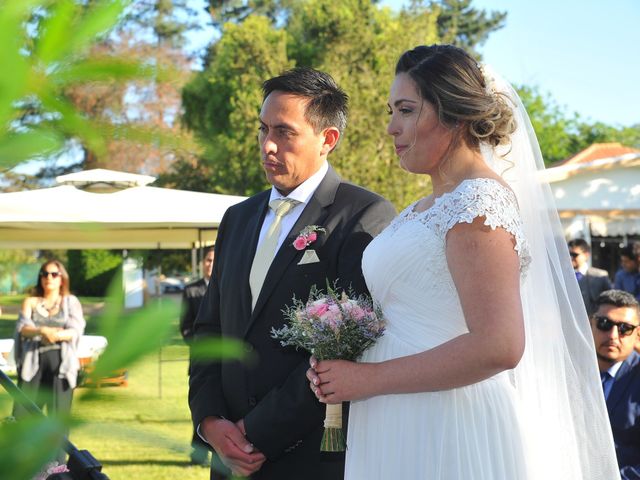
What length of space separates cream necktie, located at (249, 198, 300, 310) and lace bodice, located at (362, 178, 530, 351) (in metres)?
0.50

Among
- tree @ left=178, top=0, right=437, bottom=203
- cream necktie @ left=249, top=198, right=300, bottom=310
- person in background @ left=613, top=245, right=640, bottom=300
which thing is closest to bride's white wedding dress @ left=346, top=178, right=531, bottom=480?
cream necktie @ left=249, top=198, right=300, bottom=310

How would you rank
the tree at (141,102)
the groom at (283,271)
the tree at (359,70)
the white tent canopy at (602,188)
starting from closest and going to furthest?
the tree at (141,102)
the groom at (283,271)
the white tent canopy at (602,188)
the tree at (359,70)

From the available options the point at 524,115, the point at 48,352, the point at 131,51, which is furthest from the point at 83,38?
the point at 48,352

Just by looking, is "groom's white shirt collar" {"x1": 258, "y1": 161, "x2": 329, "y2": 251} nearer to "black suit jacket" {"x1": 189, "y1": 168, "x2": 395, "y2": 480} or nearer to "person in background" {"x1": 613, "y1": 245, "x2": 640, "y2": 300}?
"black suit jacket" {"x1": 189, "y1": 168, "x2": 395, "y2": 480}

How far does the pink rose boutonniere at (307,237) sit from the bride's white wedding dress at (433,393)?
0.31 metres

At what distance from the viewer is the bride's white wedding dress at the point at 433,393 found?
7.18 ft

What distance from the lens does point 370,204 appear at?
9.16ft

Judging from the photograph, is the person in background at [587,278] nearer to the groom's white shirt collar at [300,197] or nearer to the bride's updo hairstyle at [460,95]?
the groom's white shirt collar at [300,197]

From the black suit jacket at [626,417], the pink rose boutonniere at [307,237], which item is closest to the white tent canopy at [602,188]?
the black suit jacket at [626,417]

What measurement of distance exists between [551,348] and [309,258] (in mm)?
842

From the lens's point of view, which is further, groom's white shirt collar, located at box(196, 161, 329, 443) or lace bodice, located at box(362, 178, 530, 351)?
groom's white shirt collar, located at box(196, 161, 329, 443)

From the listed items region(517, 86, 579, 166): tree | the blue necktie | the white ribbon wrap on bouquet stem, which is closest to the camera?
the white ribbon wrap on bouquet stem

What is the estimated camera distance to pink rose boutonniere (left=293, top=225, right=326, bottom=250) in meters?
2.67

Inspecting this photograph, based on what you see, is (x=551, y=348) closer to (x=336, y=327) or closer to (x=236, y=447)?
(x=336, y=327)
